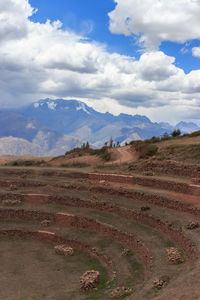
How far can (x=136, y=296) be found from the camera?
464 inches

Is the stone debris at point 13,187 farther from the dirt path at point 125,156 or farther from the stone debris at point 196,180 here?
the stone debris at point 196,180

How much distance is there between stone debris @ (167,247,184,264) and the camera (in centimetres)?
1560

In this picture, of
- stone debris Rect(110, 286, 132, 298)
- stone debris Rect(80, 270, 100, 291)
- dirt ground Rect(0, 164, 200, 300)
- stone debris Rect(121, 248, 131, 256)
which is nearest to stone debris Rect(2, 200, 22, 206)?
dirt ground Rect(0, 164, 200, 300)

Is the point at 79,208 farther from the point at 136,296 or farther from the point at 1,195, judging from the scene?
the point at 136,296

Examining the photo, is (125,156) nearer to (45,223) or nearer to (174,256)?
(45,223)

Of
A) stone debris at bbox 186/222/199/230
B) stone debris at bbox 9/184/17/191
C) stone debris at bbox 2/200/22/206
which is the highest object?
stone debris at bbox 9/184/17/191

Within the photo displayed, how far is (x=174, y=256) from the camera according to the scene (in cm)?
1591

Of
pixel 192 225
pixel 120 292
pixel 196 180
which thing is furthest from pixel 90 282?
pixel 196 180

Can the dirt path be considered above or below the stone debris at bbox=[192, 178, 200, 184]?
above

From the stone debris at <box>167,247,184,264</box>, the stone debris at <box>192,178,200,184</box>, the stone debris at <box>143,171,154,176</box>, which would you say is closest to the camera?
the stone debris at <box>167,247,184,264</box>

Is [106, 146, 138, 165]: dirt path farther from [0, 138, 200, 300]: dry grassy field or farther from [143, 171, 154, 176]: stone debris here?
[143, 171, 154, 176]: stone debris

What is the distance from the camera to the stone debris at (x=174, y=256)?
15.6 metres

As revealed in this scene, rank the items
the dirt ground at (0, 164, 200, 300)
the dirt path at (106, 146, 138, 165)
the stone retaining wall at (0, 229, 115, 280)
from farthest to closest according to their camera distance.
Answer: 1. the dirt path at (106, 146, 138, 165)
2. the stone retaining wall at (0, 229, 115, 280)
3. the dirt ground at (0, 164, 200, 300)

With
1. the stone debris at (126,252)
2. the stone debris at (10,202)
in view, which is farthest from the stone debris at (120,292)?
the stone debris at (10,202)
